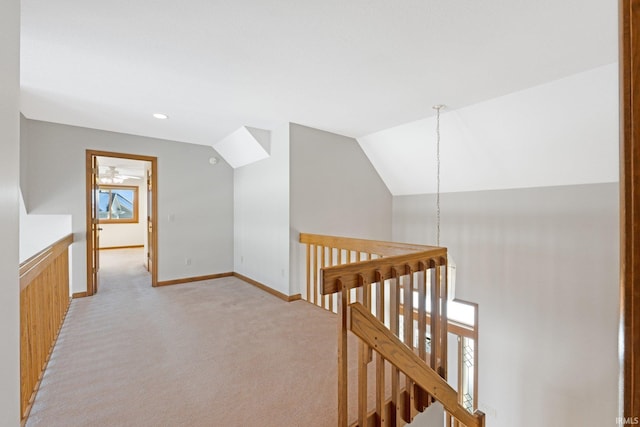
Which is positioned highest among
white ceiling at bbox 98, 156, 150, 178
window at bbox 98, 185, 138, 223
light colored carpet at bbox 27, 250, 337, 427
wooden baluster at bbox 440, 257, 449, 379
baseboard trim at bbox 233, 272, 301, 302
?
white ceiling at bbox 98, 156, 150, 178

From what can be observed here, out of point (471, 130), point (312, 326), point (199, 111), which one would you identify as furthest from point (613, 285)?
point (199, 111)

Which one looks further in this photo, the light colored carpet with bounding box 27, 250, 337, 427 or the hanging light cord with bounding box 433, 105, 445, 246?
the hanging light cord with bounding box 433, 105, 445, 246

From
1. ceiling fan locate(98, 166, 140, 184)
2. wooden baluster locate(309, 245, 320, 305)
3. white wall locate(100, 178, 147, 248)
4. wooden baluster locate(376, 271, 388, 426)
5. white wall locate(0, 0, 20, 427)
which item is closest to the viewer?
white wall locate(0, 0, 20, 427)

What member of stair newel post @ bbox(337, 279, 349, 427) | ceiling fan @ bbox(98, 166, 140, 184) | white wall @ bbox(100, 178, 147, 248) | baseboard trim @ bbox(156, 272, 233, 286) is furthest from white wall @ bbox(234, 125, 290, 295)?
white wall @ bbox(100, 178, 147, 248)

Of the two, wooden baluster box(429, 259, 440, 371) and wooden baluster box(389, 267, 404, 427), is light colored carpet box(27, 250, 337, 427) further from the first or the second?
wooden baluster box(429, 259, 440, 371)

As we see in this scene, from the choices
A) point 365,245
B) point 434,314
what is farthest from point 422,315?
point 365,245

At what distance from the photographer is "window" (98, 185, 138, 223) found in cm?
865

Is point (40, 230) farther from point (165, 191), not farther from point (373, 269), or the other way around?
point (373, 269)

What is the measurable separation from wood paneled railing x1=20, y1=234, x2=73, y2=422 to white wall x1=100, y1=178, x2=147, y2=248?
6361 mm

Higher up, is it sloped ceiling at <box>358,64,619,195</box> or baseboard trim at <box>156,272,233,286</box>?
sloped ceiling at <box>358,64,619,195</box>

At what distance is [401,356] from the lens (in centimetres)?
159

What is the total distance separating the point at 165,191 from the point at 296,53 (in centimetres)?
332

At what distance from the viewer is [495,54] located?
220cm

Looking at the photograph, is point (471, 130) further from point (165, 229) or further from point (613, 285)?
point (165, 229)
